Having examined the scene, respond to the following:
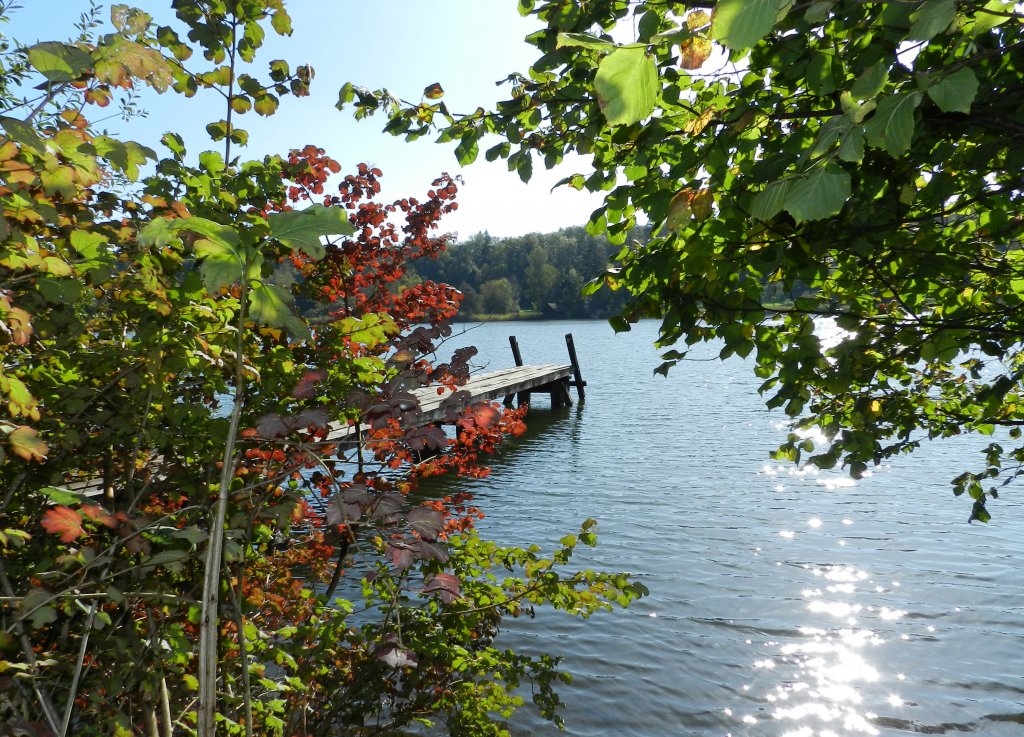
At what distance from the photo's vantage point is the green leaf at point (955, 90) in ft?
4.17

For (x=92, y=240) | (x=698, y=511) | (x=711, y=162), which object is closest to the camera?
(x=92, y=240)

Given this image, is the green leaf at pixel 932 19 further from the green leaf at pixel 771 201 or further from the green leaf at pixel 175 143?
the green leaf at pixel 175 143

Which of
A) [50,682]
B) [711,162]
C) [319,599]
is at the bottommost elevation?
[319,599]

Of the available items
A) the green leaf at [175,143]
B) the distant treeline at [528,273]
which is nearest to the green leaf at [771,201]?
the green leaf at [175,143]

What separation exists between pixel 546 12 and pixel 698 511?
9.78 m

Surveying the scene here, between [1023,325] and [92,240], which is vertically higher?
[92,240]

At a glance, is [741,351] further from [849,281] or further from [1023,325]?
[1023,325]

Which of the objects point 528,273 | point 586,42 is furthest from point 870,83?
point 528,273

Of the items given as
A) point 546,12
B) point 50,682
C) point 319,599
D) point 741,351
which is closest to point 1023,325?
point 741,351

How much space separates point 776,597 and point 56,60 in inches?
322

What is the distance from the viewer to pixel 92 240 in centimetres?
217

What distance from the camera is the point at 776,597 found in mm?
7988

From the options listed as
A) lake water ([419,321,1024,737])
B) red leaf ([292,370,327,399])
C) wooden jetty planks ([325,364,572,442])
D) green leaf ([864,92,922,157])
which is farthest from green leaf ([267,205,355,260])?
wooden jetty planks ([325,364,572,442])

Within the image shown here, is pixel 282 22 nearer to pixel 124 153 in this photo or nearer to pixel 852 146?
pixel 124 153
